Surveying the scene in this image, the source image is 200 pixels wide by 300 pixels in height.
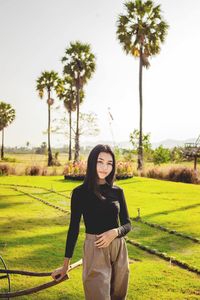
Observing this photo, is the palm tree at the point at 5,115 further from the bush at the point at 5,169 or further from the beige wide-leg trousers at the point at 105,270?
the beige wide-leg trousers at the point at 105,270

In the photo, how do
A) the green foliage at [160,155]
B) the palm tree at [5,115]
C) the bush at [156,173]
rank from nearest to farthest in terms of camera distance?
the bush at [156,173] → the green foliage at [160,155] → the palm tree at [5,115]

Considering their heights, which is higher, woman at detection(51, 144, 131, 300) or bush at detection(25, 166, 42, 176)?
woman at detection(51, 144, 131, 300)

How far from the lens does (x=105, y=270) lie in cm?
322

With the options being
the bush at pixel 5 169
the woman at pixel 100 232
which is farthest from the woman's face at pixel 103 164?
the bush at pixel 5 169

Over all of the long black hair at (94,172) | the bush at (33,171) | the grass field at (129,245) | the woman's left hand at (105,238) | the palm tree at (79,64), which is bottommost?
the grass field at (129,245)

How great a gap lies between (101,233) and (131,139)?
1178 inches

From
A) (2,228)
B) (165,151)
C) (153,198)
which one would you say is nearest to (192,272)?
(2,228)

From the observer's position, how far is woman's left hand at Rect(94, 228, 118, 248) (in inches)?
126

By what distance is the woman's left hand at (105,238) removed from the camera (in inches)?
126

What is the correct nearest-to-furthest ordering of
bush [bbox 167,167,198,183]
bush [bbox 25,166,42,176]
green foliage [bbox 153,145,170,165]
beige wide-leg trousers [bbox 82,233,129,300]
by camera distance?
1. beige wide-leg trousers [bbox 82,233,129,300]
2. bush [bbox 167,167,198,183]
3. bush [bbox 25,166,42,176]
4. green foliage [bbox 153,145,170,165]

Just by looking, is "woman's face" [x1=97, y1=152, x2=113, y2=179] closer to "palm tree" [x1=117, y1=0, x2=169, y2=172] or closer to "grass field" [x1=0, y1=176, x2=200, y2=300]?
"grass field" [x1=0, y1=176, x2=200, y2=300]

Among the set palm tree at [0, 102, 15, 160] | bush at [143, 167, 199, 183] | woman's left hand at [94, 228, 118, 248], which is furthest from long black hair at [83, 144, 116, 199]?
palm tree at [0, 102, 15, 160]

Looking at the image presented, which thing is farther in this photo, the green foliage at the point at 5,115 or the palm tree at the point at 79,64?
the green foliage at the point at 5,115

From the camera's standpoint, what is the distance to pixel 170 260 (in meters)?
7.18
